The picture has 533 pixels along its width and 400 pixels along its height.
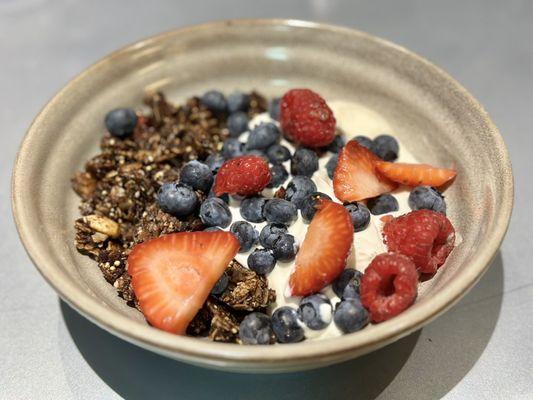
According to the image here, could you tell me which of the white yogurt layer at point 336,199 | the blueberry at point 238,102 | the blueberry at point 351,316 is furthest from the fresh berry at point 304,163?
the blueberry at point 351,316

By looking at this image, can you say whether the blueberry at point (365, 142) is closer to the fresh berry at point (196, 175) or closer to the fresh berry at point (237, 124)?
the fresh berry at point (237, 124)

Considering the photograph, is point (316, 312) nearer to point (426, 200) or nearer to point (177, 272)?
point (177, 272)

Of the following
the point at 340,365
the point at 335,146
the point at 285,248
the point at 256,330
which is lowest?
the point at 340,365

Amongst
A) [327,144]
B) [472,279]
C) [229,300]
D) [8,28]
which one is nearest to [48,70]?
[8,28]

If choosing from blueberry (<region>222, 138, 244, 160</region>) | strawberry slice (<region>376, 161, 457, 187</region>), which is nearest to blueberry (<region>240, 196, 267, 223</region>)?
blueberry (<region>222, 138, 244, 160</region>)

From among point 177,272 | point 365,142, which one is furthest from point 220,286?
point 365,142

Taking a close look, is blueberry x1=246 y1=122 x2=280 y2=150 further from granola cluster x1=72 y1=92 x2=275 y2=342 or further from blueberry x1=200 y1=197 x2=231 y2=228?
blueberry x1=200 y1=197 x2=231 y2=228
